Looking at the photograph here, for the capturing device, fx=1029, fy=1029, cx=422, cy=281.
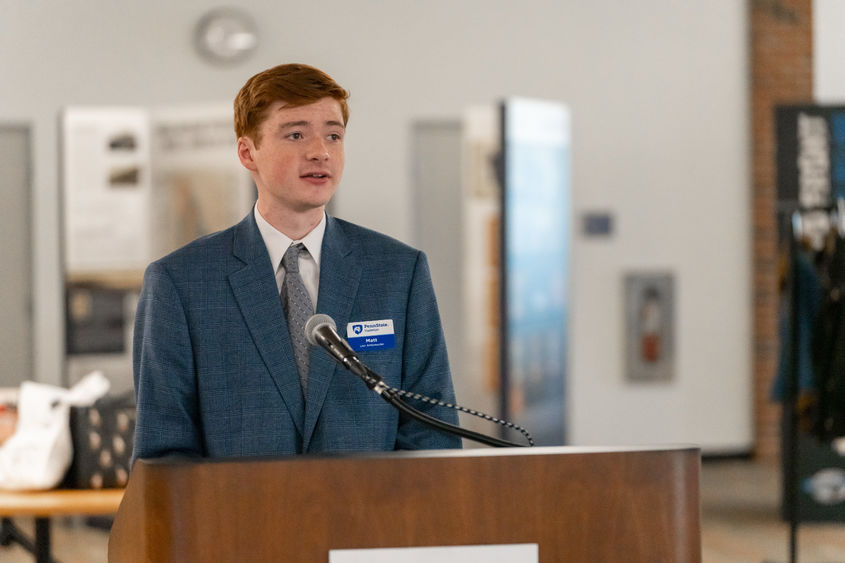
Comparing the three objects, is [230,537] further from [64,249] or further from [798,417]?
[64,249]

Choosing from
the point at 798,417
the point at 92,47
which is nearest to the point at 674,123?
the point at 798,417

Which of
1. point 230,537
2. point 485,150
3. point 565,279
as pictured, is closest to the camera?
point 230,537

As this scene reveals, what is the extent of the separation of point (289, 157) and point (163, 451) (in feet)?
1.55

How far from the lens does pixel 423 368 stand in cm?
166

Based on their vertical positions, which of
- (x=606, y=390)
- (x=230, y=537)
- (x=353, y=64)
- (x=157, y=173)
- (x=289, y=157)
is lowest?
(x=606, y=390)

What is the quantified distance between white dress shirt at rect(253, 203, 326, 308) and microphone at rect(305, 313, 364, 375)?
29cm

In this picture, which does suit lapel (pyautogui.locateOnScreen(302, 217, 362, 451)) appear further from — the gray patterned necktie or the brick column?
the brick column

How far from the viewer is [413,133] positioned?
6.95 m

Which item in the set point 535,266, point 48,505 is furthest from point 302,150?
point 535,266

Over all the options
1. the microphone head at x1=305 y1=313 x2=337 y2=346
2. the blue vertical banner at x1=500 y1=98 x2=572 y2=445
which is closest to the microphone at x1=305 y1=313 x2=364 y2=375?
the microphone head at x1=305 y1=313 x2=337 y2=346

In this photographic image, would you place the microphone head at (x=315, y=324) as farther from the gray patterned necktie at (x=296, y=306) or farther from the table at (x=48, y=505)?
the table at (x=48, y=505)

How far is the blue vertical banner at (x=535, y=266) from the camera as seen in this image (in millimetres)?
5777

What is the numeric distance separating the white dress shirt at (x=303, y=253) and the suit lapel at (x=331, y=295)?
2 cm

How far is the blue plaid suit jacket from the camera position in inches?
60.4
